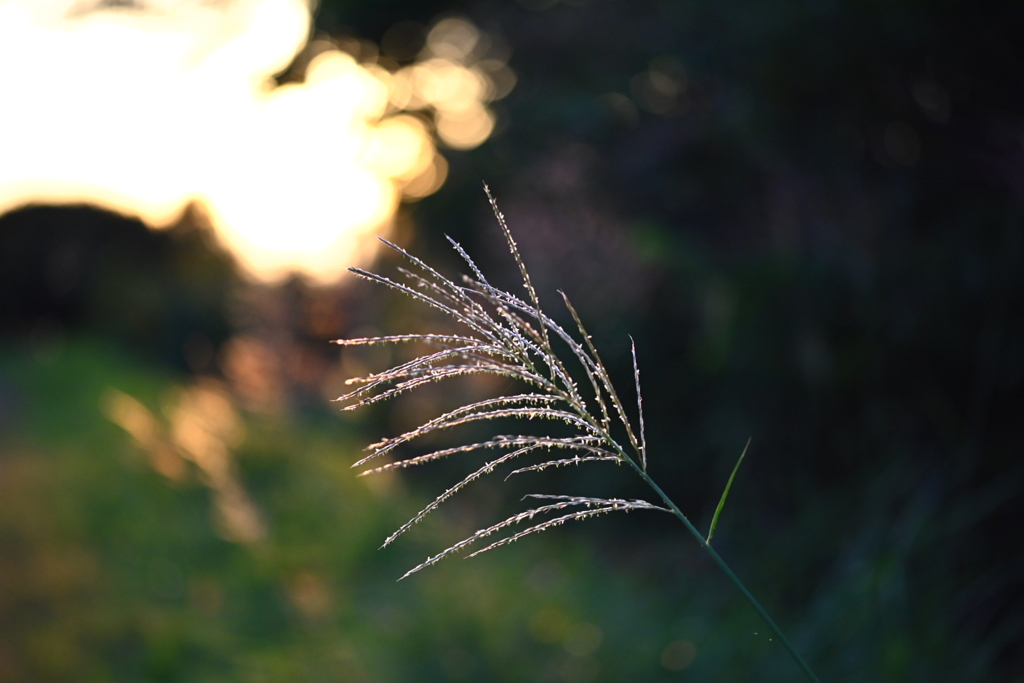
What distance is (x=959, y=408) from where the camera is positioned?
341 cm

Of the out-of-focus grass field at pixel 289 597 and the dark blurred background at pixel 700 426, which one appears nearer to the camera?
the dark blurred background at pixel 700 426

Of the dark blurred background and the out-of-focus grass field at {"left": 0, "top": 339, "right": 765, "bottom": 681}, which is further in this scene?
the out-of-focus grass field at {"left": 0, "top": 339, "right": 765, "bottom": 681}

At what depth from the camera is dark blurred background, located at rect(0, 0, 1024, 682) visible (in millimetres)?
3162

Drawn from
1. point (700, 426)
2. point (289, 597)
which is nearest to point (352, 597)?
point (289, 597)

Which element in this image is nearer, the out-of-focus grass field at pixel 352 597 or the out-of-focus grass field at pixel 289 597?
the out-of-focus grass field at pixel 352 597

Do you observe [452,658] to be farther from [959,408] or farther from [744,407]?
[959,408]

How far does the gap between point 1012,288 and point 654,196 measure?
7.61ft

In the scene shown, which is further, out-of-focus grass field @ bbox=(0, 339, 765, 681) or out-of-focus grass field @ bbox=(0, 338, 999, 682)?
out-of-focus grass field @ bbox=(0, 339, 765, 681)

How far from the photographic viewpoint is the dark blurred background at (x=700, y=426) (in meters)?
3.16

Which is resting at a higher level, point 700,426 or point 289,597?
point 700,426

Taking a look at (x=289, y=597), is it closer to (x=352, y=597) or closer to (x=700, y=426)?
(x=352, y=597)

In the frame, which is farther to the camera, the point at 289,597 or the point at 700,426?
the point at 700,426

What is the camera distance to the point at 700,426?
16.3ft

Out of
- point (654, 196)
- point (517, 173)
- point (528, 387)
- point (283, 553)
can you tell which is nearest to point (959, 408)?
point (654, 196)
